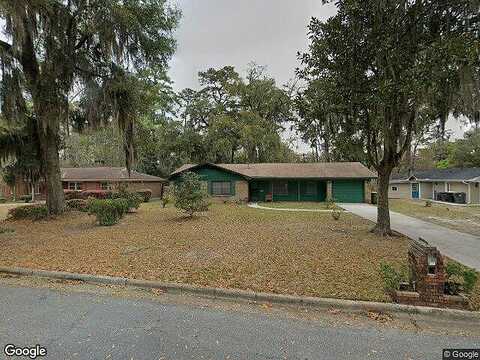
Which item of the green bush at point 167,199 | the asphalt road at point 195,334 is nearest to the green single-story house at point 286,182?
the green bush at point 167,199

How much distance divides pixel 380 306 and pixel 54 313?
442 cm

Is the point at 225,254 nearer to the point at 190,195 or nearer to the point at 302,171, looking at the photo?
the point at 190,195

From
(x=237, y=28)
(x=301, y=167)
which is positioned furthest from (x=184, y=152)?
(x=237, y=28)

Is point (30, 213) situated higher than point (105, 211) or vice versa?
point (105, 211)

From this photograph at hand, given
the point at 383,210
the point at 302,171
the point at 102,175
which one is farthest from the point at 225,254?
the point at 102,175

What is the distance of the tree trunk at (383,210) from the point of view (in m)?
9.70

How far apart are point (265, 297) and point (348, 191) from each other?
2177 centimetres

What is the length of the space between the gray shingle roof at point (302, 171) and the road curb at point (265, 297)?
19141 mm

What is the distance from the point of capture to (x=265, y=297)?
4.52 meters

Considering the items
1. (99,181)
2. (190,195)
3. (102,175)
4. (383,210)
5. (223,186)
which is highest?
(102,175)

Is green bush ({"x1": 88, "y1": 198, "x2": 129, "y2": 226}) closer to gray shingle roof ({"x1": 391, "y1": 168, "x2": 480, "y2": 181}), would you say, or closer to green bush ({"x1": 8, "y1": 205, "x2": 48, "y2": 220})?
green bush ({"x1": 8, "y1": 205, "x2": 48, "y2": 220})

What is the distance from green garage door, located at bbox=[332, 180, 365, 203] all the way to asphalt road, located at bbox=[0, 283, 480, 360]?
21.7 meters

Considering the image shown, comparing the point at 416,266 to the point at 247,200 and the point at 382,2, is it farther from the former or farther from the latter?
the point at 247,200

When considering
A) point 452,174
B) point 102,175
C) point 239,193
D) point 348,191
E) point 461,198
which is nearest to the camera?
point 461,198
